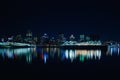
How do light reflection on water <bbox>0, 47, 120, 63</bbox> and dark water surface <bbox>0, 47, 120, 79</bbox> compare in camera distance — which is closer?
dark water surface <bbox>0, 47, 120, 79</bbox>

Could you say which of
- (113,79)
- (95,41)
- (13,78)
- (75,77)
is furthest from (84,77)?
(95,41)

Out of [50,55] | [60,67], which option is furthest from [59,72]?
[50,55]

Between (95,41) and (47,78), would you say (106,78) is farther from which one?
(95,41)

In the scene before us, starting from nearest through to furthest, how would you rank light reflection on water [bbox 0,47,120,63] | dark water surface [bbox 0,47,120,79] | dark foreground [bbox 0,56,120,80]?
dark foreground [bbox 0,56,120,80] → dark water surface [bbox 0,47,120,79] → light reflection on water [bbox 0,47,120,63]

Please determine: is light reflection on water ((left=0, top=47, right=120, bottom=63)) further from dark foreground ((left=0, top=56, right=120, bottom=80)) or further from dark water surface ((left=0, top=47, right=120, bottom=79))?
dark foreground ((left=0, top=56, right=120, bottom=80))

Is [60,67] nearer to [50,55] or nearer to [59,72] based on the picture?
[59,72]

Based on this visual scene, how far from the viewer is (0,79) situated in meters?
12.5

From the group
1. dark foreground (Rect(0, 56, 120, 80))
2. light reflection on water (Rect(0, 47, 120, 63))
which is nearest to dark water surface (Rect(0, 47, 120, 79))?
dark foreground (Rect(0, 56, 120, 80))

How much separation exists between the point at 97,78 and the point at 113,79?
2.79 feet

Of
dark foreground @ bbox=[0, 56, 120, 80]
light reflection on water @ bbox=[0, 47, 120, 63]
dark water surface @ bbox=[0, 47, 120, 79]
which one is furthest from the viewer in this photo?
light reflection on water @ bbox=[0, 47, 120, 63]

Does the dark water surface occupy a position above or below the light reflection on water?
above

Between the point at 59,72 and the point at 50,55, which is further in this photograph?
the point at 50,55

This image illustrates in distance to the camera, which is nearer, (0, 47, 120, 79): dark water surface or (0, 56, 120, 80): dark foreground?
(0, 56, 120, 80): dark foreground

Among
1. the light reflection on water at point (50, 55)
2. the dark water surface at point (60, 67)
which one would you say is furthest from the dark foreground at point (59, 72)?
the light reflection on water at point (50, 55)
